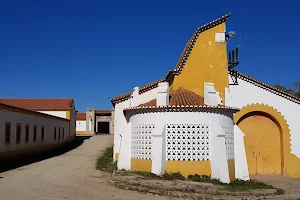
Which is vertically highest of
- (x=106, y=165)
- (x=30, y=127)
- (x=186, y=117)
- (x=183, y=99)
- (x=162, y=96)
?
(x=162, y=96)

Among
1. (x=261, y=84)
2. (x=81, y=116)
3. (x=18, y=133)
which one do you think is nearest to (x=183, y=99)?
(x=261, y=84)

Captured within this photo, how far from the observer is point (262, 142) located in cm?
2020

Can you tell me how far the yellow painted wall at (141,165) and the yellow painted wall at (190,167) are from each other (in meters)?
0.99

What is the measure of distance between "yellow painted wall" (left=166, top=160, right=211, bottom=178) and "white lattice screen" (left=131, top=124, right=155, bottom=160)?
4.00ft

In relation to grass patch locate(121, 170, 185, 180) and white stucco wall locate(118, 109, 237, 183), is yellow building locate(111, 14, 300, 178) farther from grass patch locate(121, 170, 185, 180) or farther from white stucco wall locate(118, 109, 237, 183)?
grass patch locate(121, 170, 185, 180)

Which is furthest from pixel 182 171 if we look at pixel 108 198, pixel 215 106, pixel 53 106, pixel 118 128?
pixel 53 106

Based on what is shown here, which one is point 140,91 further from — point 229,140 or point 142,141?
point 229,140

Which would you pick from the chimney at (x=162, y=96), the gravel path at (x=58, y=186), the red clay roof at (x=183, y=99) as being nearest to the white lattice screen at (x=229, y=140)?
the red clay roof at (x=183, y=99)

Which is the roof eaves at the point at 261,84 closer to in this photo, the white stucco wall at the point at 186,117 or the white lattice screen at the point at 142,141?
the white stucco wall at the point at 186,117

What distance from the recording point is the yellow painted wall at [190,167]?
14633 mm

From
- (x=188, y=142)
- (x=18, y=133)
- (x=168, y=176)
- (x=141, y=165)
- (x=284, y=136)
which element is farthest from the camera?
(x=18, y=133)

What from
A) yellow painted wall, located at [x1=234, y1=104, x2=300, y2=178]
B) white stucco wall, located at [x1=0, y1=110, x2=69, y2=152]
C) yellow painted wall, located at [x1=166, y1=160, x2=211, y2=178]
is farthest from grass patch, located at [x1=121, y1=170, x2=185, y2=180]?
white stucco wall, located at [x1=0, y1=110, x2=69, y2=152]

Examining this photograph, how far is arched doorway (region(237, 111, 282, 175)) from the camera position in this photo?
20.0 meters

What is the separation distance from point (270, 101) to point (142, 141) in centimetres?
879
